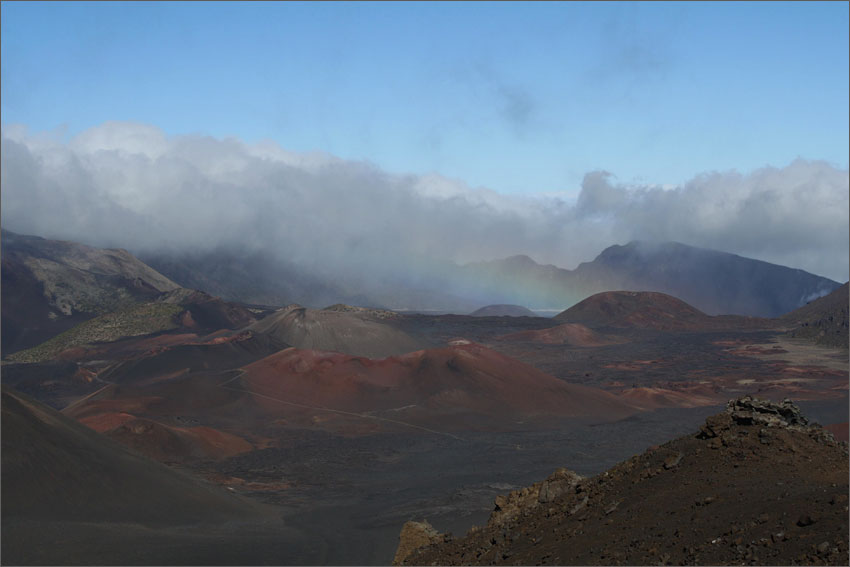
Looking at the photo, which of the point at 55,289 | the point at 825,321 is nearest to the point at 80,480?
the point at 825,321

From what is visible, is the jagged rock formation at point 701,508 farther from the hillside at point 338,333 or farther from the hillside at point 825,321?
the hillside at point 825,321

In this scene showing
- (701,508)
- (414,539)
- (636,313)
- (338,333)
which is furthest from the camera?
(636,313)

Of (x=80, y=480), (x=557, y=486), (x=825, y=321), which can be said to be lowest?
(x=80, y=480)

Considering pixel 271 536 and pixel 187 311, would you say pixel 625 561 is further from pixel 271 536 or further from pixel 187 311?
pixel 187 311

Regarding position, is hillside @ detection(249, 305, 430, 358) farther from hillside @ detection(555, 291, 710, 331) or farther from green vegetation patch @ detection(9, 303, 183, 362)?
hillside @ detection(555, 291, 710, 331)

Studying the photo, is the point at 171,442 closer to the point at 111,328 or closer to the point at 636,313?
the point at 111,328

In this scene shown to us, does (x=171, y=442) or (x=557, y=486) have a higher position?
(x=557, y=486)

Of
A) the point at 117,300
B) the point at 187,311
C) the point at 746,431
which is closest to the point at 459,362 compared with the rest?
the point at 746,431
